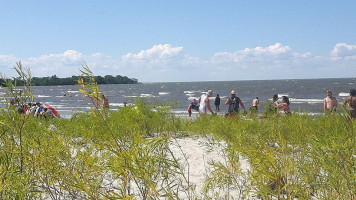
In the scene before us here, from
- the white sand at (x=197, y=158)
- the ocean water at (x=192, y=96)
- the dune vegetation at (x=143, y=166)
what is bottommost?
the ocean water at (x=192, y=96)

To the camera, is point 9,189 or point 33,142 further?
point 33,142

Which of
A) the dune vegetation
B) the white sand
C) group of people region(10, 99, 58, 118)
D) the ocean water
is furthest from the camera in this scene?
the ocean water

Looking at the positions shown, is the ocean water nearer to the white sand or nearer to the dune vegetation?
the dune vegetation

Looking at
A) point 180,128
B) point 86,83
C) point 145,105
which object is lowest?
point 180,128

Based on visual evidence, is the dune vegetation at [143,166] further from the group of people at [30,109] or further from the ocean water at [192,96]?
the ocean water at [192,96]

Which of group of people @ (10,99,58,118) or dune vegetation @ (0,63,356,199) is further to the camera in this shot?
group of people @ (10,99,58,118)

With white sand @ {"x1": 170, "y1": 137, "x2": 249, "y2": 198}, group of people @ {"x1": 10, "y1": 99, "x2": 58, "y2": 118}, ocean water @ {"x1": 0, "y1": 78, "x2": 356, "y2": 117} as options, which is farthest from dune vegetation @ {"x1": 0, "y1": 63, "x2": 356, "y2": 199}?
Result: white sand @ {"x1": 170, "y1": 137, "x2": 249, "y2": 198}

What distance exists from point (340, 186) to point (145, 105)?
7645 mm

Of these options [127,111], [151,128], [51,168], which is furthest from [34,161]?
[151,128]

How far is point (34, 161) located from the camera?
7.97 ft

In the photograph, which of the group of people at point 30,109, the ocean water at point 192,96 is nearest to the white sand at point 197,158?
the ocean water at point 192,96

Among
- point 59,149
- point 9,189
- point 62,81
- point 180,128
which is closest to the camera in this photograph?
point 9,189

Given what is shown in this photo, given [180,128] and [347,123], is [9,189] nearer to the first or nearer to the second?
[347,123]

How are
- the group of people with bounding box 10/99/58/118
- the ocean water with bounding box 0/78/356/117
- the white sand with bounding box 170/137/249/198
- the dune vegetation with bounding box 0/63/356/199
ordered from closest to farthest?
the dune vegetation with bounding box 0/63/356/199 < the group of people with bounding box 10/99/58/118 < the white sand with bounding box 170/137/249/198 < the ocean water with bounding box 0/78/356/117
